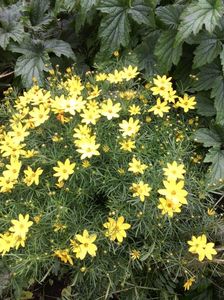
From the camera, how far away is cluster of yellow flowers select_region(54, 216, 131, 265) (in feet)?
4.78

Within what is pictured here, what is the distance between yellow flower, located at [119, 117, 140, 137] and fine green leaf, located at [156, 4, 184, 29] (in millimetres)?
578

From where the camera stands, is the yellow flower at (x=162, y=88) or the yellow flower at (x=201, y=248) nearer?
the yellow flower at (x=201, y=248)

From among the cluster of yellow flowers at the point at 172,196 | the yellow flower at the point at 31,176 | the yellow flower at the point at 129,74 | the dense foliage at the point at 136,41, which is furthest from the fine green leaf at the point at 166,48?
the yellow flower at the point at 31,176

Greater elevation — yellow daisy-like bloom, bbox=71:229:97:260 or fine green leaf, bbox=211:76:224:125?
fine green leaf, bbox=211:76:224:125

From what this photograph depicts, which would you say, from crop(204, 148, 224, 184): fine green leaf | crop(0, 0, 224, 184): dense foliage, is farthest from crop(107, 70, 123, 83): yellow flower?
crop(204, 148, 224, 184): fine green leaf

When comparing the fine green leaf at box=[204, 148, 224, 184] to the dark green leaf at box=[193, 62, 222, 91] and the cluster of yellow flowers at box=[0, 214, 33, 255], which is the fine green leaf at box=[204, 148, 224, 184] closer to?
the dark green leaf at box=[193, 62, 222, 91]

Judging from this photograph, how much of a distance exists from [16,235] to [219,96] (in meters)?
0.99

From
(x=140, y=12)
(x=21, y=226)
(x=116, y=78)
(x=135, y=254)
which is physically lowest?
(x=135, y=254)

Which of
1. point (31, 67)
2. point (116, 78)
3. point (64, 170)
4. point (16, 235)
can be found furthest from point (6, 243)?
point (31, 67)

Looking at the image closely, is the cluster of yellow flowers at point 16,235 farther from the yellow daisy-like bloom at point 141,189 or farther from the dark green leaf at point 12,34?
the dark green leaf at point 12,34

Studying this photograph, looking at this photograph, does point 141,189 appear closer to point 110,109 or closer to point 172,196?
point 172,196

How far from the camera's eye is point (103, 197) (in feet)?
5.49

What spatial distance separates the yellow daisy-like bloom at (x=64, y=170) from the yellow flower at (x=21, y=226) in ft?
0.54

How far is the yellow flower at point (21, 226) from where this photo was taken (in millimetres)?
1456
